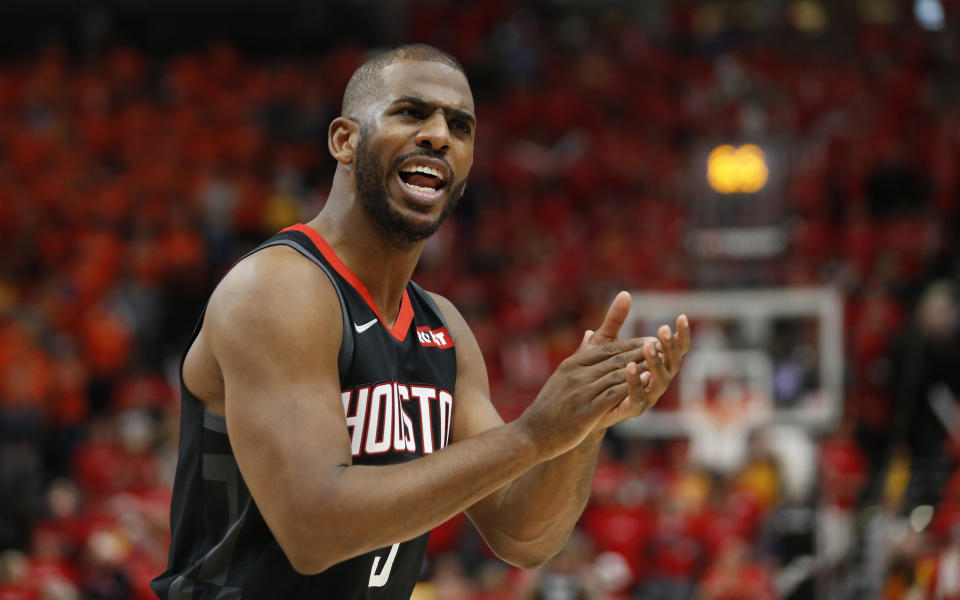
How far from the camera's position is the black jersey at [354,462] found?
3205 mm

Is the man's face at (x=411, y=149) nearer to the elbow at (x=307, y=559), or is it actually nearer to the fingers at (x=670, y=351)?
the fingers at (x=670, y=351)

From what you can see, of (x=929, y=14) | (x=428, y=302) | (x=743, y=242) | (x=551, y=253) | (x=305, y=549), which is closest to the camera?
(x=305, y=549)

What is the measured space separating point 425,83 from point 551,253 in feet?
46.1

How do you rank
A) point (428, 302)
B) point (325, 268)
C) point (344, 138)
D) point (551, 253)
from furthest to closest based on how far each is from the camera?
point (551, 253) < point (428, 302) < point (344, 138) < point (325, 268)

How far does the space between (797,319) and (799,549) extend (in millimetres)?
3982

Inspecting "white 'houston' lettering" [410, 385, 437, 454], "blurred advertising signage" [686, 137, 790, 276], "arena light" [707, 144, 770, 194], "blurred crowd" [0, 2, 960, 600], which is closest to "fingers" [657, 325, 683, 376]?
"white 'houston' lettering" [410, 385, 437, 454]

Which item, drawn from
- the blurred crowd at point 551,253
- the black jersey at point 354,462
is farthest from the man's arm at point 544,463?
the blurred crowd at point 551,253

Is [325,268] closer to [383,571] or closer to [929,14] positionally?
[383,571]

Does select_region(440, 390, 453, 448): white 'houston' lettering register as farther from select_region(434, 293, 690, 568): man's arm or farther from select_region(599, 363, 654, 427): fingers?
select_region(599, 363, 654, 427): fingers

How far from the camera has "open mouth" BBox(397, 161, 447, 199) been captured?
11.1 ft

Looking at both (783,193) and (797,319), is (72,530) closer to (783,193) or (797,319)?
(797,319)

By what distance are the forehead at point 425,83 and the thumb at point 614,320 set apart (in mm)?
684

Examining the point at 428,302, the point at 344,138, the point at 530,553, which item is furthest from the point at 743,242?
the point at 344,138

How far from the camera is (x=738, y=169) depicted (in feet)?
52.6
